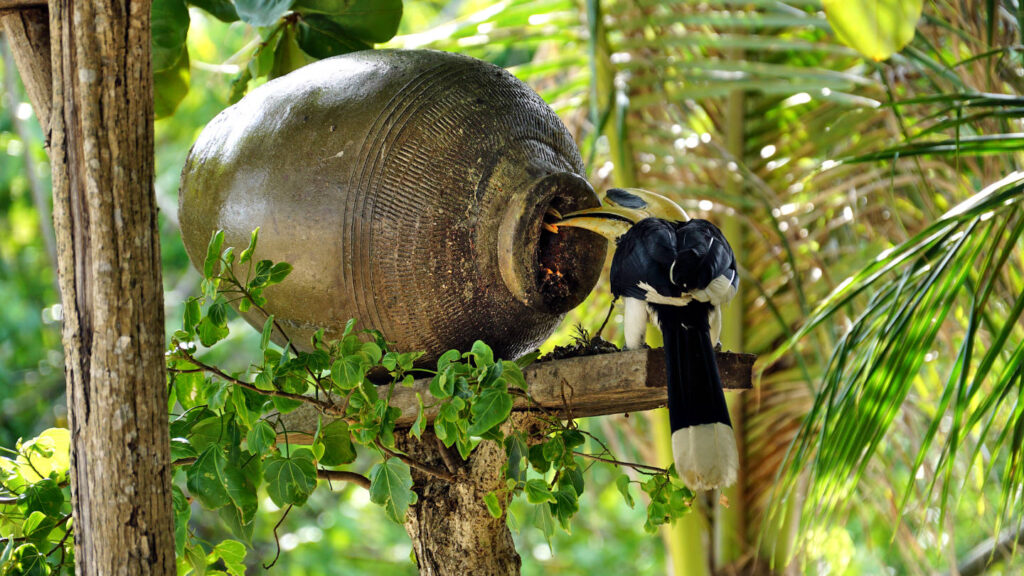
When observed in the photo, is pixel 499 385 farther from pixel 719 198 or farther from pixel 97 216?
pixel 719 198

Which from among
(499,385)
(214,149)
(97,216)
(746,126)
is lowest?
(499,385)

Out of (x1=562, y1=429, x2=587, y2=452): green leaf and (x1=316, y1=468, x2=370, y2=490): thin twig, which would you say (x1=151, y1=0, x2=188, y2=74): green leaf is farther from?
(x1=562, y1=429, x2=587, y2=452): green leaf

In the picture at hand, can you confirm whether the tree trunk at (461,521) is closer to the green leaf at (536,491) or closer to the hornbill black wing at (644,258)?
the green leaf at (536,491)

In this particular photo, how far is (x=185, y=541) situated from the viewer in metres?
1.09

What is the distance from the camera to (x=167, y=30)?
4.88ft

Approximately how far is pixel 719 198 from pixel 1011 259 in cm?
56

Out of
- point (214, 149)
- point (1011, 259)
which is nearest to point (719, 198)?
point (1011, 259)

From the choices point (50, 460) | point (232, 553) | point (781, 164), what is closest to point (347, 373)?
point (232, 553)

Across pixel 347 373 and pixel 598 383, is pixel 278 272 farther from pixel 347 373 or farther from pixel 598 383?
pixel 598 383

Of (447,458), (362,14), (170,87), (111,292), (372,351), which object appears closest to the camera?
(111,292)

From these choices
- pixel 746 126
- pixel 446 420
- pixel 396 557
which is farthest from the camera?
pixel 396 557

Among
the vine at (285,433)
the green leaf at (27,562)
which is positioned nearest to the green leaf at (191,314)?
the vine at (285,433)

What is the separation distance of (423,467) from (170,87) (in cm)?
85

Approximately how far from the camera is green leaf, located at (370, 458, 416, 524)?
41.0 inches
